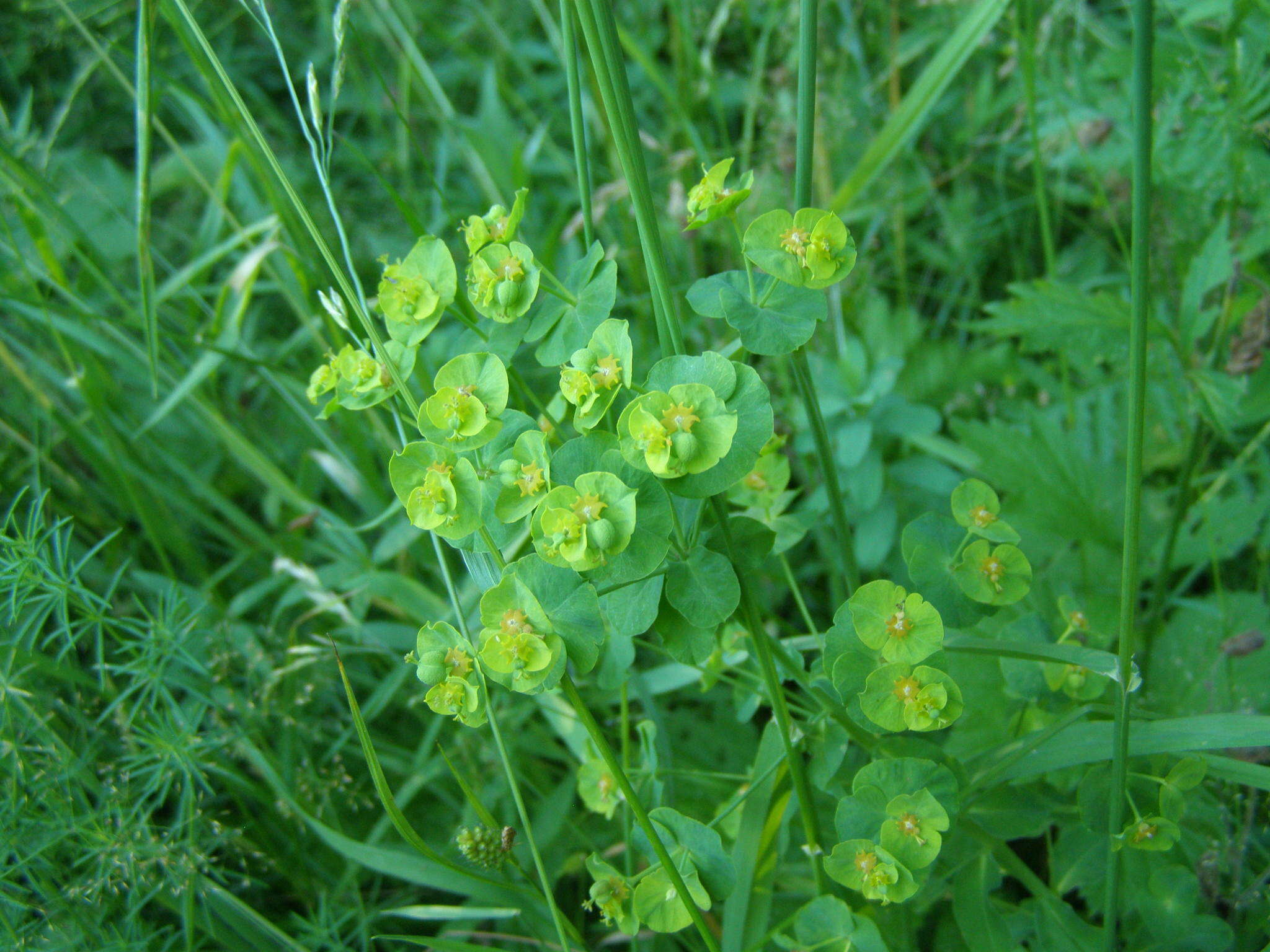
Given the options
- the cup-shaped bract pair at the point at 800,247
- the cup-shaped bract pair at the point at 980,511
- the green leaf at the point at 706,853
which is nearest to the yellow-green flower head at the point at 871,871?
the green leaf at the point at 706,853

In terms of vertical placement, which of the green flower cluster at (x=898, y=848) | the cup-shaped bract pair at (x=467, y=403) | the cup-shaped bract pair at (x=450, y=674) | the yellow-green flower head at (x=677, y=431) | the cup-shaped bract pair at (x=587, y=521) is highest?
the cup-shaped bract pair at (x=467, y=403)

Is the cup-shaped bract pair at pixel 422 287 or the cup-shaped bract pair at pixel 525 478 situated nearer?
the cup-shaped bract pair at pixel 525 478

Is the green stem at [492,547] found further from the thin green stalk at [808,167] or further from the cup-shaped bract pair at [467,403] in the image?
the thin green stalk at [808,167]

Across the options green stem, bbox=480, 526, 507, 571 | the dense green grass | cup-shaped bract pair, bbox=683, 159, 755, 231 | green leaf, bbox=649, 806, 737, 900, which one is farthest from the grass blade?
green leaf, bbox=649, 806, 737, 900

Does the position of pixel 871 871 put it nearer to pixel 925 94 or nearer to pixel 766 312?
pixel 766 312

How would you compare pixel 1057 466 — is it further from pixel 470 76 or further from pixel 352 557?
pixel 470 76

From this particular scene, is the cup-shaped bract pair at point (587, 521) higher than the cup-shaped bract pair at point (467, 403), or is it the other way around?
the cup-shaped bract pair at point (467, 403)
